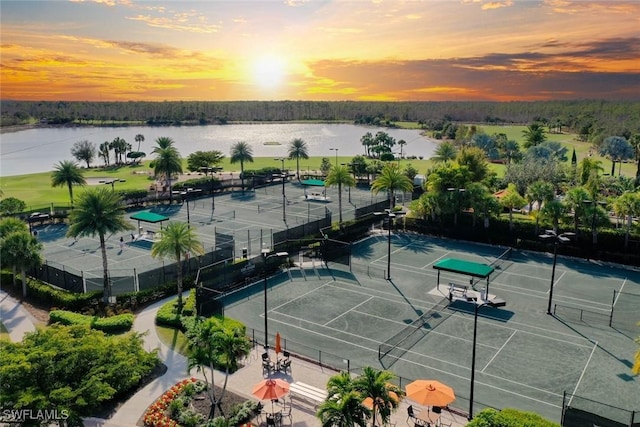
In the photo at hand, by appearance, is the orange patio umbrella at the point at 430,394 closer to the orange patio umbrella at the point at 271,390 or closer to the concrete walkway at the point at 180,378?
the concrete walkway at the point at 180,378

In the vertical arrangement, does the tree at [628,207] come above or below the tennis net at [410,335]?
above

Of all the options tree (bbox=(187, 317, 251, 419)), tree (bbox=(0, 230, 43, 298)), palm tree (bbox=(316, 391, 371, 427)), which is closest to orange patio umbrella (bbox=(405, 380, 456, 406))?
palm tree (bbox=(316, 391, 371, 427))

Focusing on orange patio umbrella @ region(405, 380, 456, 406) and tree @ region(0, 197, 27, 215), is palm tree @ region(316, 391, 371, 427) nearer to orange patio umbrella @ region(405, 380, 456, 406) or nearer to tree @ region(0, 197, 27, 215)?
orange patio umbrella @ region(405, 380, 456, 406)

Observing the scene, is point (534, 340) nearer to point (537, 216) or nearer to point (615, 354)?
point (615, 354)

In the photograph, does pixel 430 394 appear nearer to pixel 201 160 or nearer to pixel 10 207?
pixel 10 207

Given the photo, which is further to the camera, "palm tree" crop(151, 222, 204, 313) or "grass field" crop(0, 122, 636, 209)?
"grass field" crop(0, 122, 636, 209)

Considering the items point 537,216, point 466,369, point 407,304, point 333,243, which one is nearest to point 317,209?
point 333,243

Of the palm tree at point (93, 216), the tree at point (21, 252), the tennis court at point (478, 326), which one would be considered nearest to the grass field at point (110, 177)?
the tree at point (21, 252)
